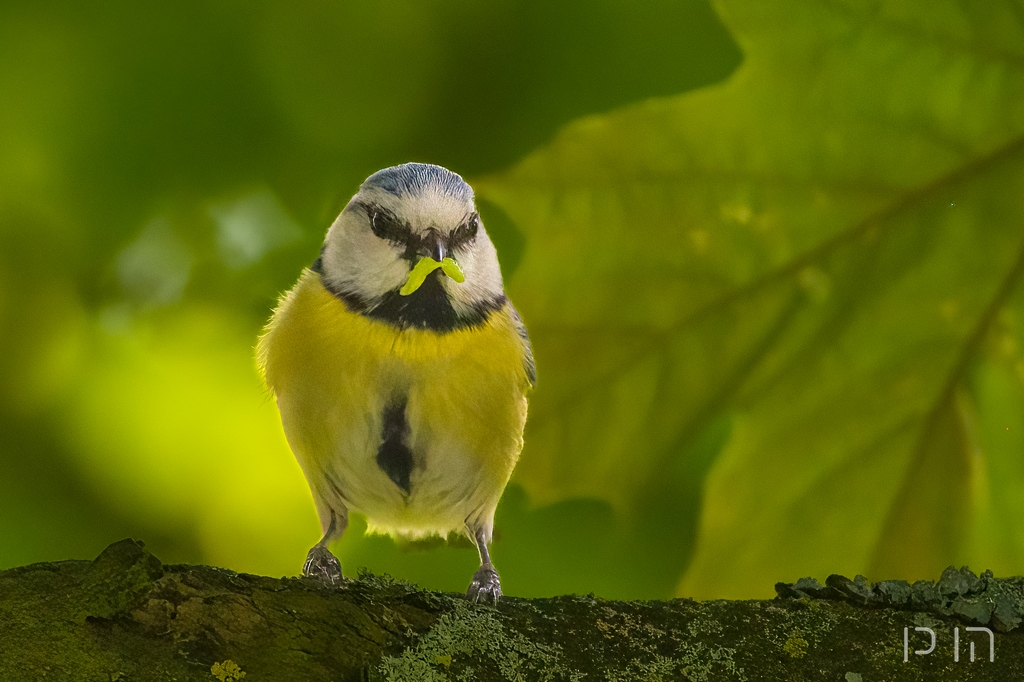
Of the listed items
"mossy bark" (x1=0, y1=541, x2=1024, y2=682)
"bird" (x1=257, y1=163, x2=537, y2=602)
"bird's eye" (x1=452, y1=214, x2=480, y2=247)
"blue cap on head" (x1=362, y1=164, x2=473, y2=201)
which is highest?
"blue cap on head" (x1=362, y1=164, x2=473, y2=201)

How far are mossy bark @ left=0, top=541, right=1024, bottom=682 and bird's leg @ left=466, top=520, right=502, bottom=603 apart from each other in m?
0.08

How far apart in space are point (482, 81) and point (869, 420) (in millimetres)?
713

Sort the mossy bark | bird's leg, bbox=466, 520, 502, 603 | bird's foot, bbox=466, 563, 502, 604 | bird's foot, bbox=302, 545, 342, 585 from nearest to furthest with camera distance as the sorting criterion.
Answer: the mossy bark < bird's leg, bbox=466, 520, 502, 603 < bird's foot, bbox=466, 563, 502, 604 < bird's foot, bbox=302, 545, 342, 585

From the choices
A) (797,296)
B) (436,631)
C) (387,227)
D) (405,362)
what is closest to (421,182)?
(387,227)

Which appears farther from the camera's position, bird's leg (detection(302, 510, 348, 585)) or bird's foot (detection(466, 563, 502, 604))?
bird's leg (detection(302, 510, 348, 585))

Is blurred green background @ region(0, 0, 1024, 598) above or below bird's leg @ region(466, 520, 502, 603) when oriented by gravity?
above

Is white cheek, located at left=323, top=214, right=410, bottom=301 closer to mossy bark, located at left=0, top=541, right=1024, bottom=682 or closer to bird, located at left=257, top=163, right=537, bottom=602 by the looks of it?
bird, located at left=257, top=163, right=537, bottom=602

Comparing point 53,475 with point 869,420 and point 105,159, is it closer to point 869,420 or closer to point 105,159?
point 105,159

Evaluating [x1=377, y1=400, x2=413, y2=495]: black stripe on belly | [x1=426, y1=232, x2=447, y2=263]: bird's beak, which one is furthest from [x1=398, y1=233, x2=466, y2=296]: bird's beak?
[x1=377, y1=400, x2=413, y2=495]: black stripe on belly

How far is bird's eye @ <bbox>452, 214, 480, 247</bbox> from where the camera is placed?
111 cm

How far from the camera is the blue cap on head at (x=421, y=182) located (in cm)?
110

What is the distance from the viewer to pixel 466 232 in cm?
112

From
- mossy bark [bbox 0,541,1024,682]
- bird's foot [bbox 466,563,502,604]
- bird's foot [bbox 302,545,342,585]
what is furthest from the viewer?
bird's foot [bbox 302,545,342,585]

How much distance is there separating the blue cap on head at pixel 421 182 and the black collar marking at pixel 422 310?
8 cm
